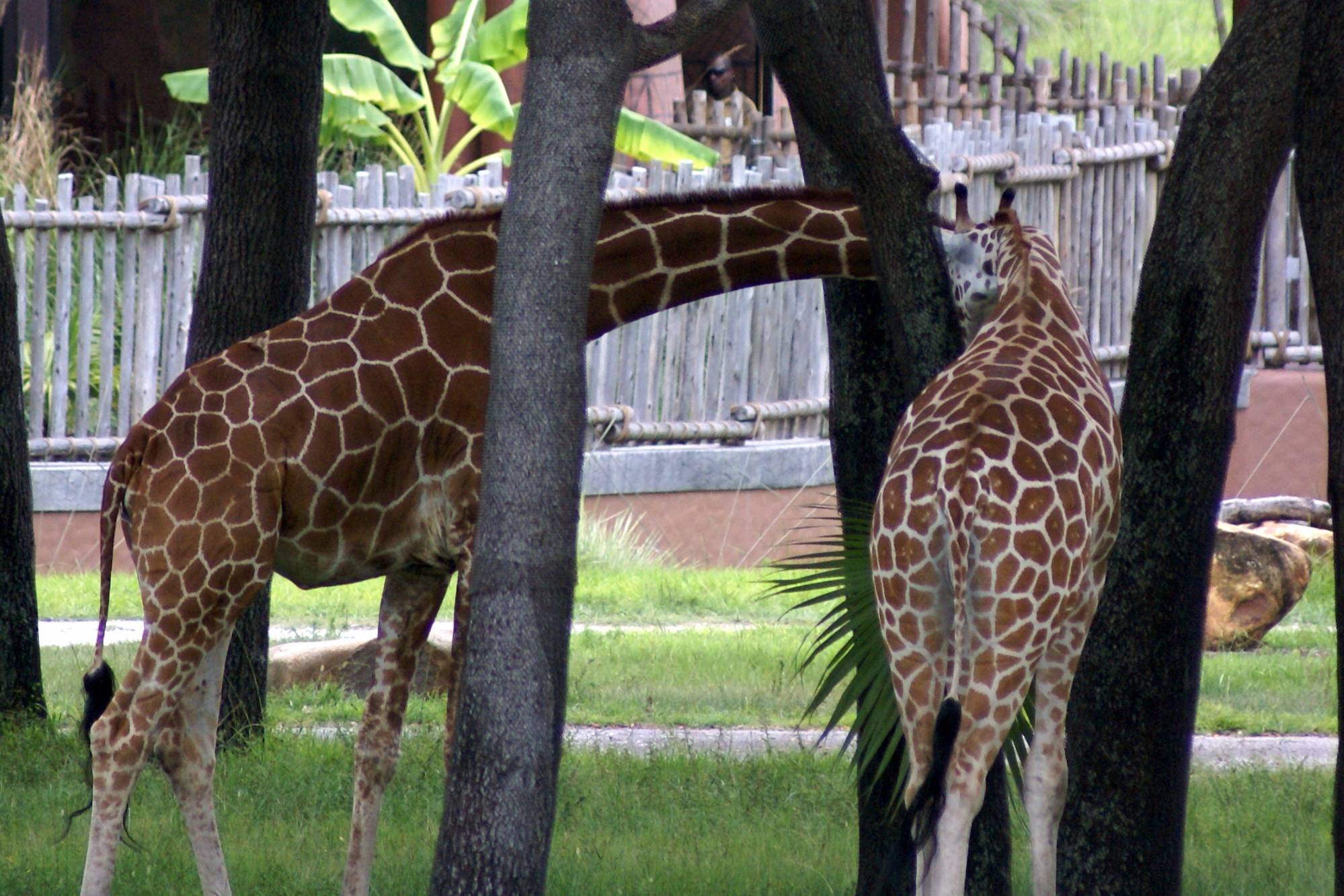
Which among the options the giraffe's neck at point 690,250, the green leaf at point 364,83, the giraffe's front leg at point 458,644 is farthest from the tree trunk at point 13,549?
the green leaf at point 364,83

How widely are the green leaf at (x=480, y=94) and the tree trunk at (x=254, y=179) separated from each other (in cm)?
804

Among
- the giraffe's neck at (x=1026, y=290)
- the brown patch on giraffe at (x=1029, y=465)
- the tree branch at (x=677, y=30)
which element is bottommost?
the brown patch on giraffe at (x=1029, y=465)

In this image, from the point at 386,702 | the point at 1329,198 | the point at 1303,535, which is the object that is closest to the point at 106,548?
the point at 386,702

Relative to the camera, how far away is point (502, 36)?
51.3ft

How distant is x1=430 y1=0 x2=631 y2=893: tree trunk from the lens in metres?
3.87

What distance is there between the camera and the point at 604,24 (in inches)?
156

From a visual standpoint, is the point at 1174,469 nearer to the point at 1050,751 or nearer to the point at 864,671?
the point at 1050,751

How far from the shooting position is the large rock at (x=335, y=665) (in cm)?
871

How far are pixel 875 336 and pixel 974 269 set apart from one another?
447 millimetres

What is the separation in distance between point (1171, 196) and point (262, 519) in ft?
8.81

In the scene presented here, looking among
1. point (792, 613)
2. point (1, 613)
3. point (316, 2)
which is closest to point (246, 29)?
point (316, 2)

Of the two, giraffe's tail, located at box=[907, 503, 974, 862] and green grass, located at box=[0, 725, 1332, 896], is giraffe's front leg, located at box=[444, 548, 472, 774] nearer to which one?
green grass, located at box=[0, 725, 1332, 896]

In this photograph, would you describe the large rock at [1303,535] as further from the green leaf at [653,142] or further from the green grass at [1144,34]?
the green grass at [1144,34]

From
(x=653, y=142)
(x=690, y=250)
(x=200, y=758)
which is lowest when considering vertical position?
(x=200, y=758)
